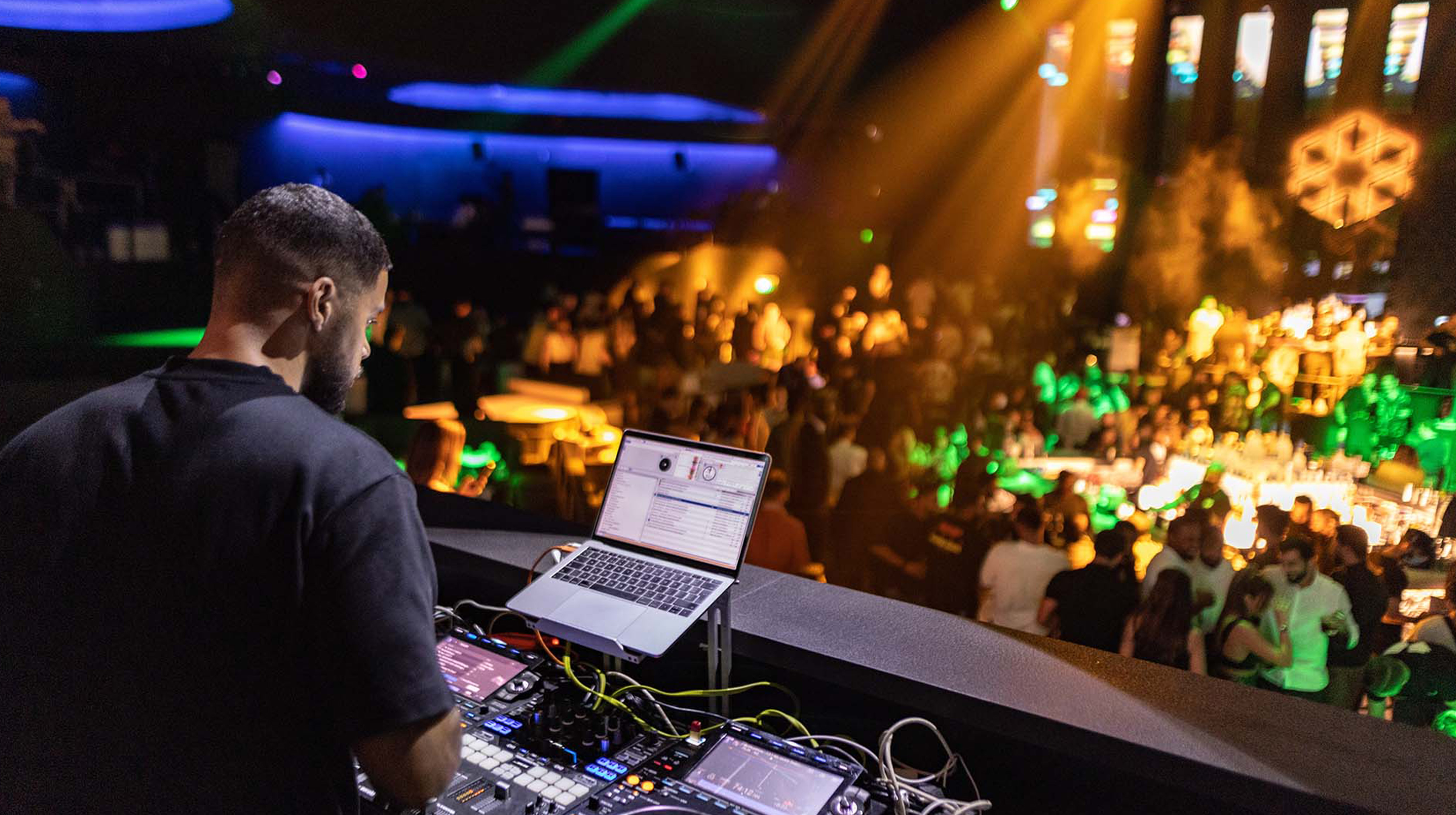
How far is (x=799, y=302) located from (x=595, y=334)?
184 centimetres

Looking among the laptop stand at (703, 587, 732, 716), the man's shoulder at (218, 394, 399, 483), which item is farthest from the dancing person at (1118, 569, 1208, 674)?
the man's shoulder at (218, 394, 399, 483)

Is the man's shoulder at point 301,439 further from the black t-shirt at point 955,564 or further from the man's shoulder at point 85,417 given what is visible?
the black t-shirt at point 955,564

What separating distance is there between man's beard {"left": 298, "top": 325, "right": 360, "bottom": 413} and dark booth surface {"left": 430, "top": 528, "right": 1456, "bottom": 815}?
2.52 feet

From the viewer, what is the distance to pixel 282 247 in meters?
0.86

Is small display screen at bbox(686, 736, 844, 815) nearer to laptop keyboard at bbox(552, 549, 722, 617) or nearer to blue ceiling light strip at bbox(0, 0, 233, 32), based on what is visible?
laptop keyboard at bbox(552, 549, 722, 617)

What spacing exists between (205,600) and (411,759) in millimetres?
226

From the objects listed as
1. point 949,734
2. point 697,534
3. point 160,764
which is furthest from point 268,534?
point 949,734

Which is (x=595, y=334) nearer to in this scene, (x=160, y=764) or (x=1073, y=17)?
(x=1073, y=17)

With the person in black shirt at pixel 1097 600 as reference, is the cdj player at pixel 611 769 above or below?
above

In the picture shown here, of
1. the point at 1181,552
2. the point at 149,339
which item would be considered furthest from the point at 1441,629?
the point at 149,339

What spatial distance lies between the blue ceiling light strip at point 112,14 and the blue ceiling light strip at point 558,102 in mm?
1899

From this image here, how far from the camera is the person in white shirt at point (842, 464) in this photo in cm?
521

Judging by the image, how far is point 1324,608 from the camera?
3.73m

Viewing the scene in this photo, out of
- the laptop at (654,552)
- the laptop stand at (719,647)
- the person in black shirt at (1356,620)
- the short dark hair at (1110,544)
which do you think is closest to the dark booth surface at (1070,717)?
the laptop stand at (719,647)
